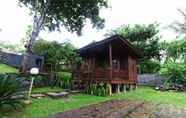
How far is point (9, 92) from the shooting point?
8047 mm

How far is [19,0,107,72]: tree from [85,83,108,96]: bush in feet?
22.7

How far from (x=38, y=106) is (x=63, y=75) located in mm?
8530

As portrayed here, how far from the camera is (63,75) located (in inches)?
707

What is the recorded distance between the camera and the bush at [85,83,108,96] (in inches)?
578

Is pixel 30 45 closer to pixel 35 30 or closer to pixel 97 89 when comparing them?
pixel 35 30

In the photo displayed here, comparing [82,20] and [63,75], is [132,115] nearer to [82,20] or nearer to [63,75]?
[63,75]

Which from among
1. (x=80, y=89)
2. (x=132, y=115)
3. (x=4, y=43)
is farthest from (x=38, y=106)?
(x=4, y=43)

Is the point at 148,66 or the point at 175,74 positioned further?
the point at 148,66

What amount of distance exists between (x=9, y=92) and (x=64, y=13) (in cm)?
1475

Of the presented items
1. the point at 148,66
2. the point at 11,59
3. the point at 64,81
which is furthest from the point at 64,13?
the point at 148,66

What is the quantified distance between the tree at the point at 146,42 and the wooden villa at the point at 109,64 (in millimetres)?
9474

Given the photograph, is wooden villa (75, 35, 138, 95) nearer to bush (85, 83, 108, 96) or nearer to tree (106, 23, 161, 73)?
bush (85, 83, 108, 96)

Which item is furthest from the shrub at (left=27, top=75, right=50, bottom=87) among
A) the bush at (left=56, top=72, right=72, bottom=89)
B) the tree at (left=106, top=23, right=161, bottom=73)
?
the tree at (left=106, top=23, right=161, bottom=73)

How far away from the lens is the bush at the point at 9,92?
7918 millimetres
